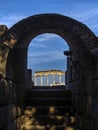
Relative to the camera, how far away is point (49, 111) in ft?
46.9

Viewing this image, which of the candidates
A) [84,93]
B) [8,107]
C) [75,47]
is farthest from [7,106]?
[75,47]

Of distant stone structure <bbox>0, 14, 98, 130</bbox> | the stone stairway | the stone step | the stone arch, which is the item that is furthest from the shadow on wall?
the stone step

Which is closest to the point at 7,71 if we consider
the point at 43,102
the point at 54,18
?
the point at 54,18

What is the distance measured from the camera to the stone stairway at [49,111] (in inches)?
523

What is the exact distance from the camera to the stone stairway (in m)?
13.3

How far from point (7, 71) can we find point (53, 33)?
9.67 feet

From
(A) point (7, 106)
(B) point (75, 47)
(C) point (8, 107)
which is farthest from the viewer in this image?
(B) point (75, 47)

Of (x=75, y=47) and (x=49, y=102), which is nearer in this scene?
(x=75, y=47)

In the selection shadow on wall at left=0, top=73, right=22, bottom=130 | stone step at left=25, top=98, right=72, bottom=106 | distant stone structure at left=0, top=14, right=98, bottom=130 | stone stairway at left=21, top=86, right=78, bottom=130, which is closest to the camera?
shadow on wall at left=0, top=73, right=22, bottom=130

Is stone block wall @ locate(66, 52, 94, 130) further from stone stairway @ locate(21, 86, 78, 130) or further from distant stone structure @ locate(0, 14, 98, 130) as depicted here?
stone stairway @ locate(21, 86, 78, 130)

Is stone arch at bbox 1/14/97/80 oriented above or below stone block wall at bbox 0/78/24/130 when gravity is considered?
above

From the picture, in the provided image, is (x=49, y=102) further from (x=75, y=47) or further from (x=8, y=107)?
(x=8, y=107)

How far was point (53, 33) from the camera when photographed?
42.1 ft

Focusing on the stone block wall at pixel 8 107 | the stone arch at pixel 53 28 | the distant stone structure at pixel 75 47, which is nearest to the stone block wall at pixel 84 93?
the distant stone structure at pixel 75 47
